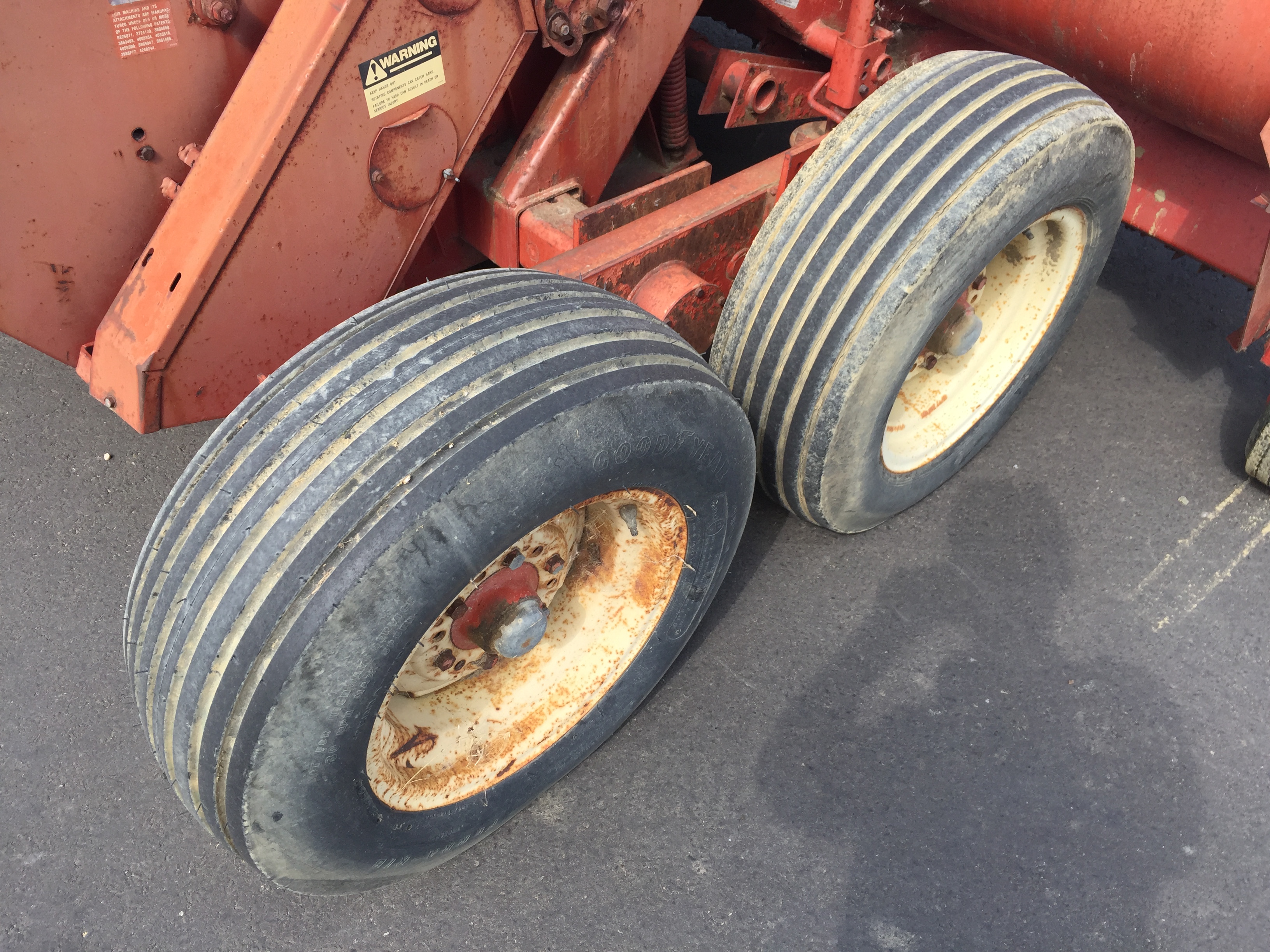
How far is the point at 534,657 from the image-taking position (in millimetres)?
2416

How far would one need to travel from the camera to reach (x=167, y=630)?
1.78m

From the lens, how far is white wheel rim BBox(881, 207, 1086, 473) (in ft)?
9.42

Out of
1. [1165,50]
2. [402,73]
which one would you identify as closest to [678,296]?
[402,73]

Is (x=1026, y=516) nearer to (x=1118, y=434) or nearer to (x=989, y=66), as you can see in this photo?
(x=1118, y=434)

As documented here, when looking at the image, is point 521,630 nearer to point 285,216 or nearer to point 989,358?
point 285,216

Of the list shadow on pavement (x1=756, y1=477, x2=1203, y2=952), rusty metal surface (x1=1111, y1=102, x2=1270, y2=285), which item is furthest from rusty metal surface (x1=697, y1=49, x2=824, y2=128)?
shadow on pavement (x1=756, y1=477, x2=1203, y2=952)

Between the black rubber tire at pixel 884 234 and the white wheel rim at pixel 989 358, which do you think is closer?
the black rubber tire at pixel 884 234

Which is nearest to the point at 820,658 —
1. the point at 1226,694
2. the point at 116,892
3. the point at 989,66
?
the point at 1226,694

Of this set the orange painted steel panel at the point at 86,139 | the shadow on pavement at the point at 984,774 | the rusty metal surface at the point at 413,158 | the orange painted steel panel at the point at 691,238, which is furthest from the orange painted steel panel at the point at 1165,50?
the orange painted steel panel at the point at 86,139

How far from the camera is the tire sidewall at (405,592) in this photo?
1.63 meters

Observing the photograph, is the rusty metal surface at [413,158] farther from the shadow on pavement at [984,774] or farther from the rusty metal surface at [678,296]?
the shadow on pavement at [984,774]

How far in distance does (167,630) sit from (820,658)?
1675mm

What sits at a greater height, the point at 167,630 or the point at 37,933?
the point at 167,630

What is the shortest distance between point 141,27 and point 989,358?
7.71 ft
